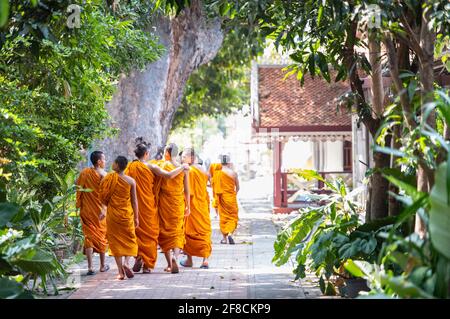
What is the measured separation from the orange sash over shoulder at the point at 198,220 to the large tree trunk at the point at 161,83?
5527 millimetres

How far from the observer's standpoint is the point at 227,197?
730 inches

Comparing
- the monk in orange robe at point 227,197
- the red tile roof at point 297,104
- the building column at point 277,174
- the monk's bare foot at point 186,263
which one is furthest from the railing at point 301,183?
the monk's bare foot at point 186,263

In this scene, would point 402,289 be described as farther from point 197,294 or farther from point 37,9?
point 197,294

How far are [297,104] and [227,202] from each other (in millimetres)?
10264

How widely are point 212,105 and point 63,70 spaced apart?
22358mm

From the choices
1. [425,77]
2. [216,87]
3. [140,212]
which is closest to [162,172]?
[140,212]

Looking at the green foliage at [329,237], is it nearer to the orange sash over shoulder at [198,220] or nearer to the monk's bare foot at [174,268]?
the monk's bare foot at [174,268]

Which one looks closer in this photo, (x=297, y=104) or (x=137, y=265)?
(x=137, y=265)

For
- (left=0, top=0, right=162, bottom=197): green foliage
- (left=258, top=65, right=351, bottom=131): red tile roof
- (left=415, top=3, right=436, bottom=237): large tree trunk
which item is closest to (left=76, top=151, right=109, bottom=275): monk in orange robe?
(left=0, top=0, right=162, bottom=197): green foliage

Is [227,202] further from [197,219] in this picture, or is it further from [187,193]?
[187,193]

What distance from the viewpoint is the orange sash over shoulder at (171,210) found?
45.5 feet

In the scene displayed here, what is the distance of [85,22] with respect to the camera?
38.5 ft

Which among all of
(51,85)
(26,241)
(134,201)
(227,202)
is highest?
(51,85)

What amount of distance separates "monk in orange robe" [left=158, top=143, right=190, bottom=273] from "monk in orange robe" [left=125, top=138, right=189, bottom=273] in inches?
5.1
